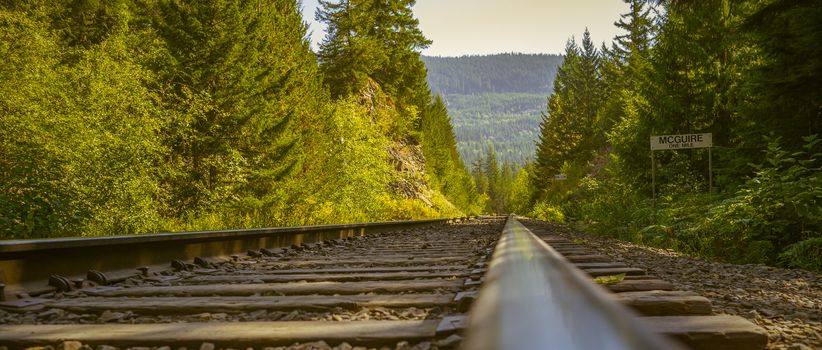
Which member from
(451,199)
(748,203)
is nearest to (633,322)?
(748,203)

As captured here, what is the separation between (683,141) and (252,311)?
9517 millimetres

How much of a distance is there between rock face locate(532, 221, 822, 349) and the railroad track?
389 mm

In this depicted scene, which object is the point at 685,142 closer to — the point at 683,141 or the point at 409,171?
the point at 683,141

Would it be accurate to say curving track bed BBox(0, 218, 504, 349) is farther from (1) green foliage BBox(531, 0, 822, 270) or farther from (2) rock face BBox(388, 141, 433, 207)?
(2) rock face BBox(388, 141, 433, 207)

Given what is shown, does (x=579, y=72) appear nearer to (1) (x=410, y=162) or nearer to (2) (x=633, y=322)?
(1) (x=410, y=162)

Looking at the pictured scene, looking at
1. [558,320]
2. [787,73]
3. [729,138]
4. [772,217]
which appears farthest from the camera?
[729,138]

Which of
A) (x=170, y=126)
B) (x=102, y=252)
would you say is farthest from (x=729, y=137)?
(x=170, y=126)

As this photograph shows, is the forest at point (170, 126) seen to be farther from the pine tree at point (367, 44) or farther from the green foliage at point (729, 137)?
the green foliage at point (729, 137)

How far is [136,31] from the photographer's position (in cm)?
1752

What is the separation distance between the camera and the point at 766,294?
3359 millimetres

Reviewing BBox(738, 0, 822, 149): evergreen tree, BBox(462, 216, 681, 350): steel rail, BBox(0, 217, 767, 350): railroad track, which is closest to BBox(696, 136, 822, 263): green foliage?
BBox(738, 0, 822, 149): evergreen tree

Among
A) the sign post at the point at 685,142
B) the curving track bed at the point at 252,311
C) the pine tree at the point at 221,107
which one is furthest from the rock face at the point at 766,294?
the pine tree at the point at 221,107

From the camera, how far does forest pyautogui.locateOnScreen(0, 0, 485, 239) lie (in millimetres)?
9070

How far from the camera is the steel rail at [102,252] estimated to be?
128 inches
